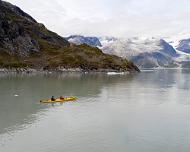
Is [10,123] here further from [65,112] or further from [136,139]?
[136,139]

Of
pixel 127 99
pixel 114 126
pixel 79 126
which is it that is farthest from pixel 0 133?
pixel 127 99

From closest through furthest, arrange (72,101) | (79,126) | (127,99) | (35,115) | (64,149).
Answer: (64,149) < (79,126) < (35,115) < (72,101) < (127,99)

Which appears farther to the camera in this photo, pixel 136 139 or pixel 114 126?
pixel 114 126

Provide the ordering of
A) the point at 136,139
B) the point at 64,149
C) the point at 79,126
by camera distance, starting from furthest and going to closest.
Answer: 1. the point at 79,126
2. the point at 136,139
3. the point at 64,149

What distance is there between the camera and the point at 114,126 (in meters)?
75.6

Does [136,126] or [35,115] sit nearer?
Result: [136,126]

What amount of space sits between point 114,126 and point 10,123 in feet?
78.5

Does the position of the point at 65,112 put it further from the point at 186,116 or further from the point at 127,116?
the point at 186,116

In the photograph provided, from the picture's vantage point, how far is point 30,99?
397ft

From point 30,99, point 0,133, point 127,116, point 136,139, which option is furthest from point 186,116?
point 30,99

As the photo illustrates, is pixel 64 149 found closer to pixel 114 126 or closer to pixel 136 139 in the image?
pixel 136 139

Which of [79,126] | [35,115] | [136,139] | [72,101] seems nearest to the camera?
[136,139]

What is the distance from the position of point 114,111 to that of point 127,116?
8719 millimetres

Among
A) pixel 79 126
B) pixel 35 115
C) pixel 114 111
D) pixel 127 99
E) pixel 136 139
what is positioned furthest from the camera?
pixel 127 99
